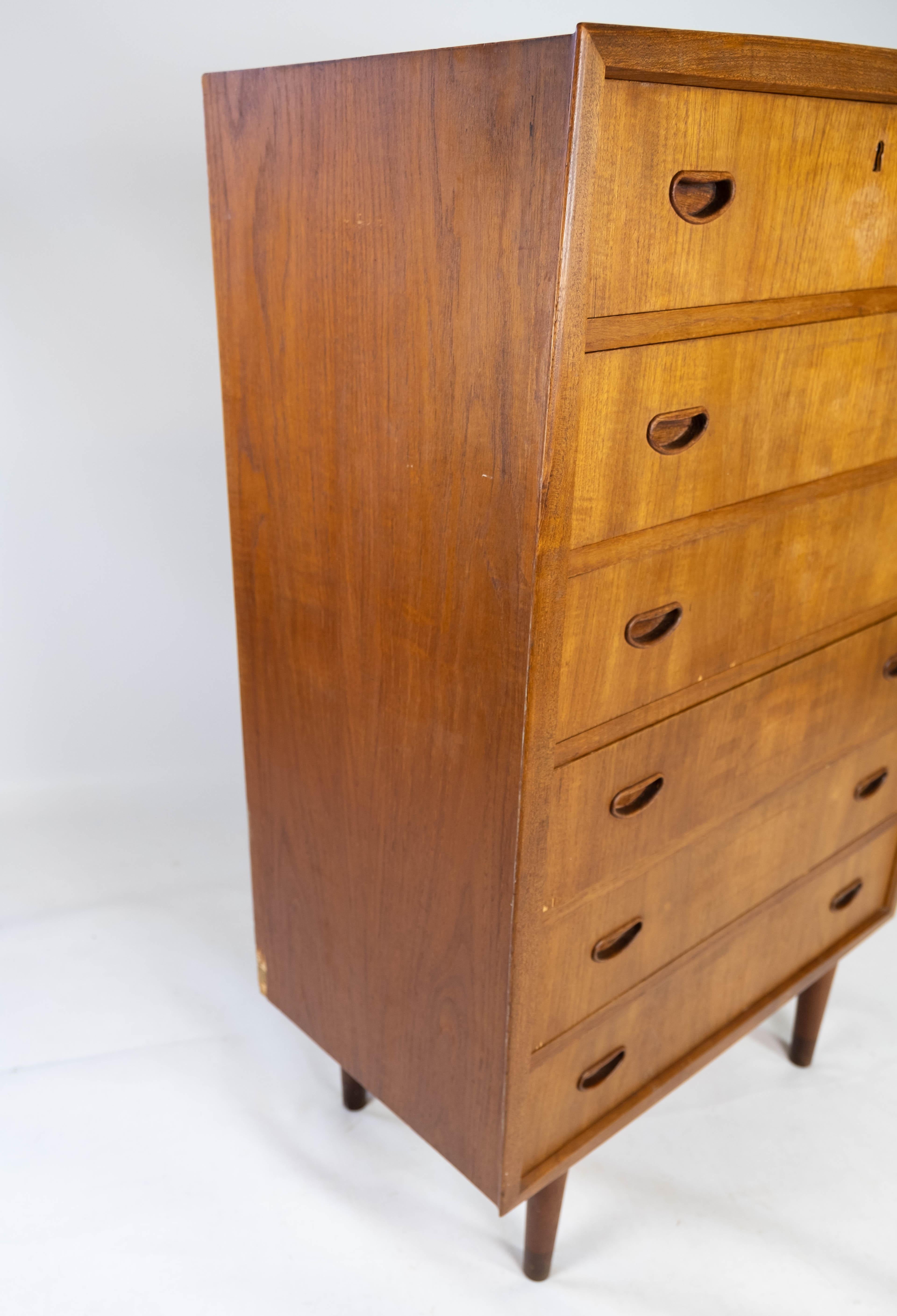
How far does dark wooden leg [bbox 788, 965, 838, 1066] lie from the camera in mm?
1845

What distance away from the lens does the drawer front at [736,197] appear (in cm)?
95

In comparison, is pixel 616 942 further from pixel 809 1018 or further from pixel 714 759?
pixel 809 1018

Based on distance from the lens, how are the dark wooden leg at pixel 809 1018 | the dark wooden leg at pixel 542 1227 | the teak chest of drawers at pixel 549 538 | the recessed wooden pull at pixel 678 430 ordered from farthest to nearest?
the dark wooden leg at pixel 809 1018 → the dark wooden leg at pixel 542 1227 → the recessed wooden pull at pixel 678 430 → the teak chest of drawers at pixel 549 538

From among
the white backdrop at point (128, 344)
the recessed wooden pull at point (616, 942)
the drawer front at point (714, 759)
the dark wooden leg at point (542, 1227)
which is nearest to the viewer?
the drawer front at point (714, 759)

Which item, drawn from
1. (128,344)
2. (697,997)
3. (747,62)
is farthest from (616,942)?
(128,344)

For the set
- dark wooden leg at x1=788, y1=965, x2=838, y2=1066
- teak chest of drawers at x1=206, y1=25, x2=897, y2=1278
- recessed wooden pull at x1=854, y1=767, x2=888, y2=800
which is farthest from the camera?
dark wooden leg at x1=788, y1=965, x2=838, y2=1066

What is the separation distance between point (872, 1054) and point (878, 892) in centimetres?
31

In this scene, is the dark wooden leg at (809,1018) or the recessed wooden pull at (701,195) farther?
the dark wooden leg at (809,1018)

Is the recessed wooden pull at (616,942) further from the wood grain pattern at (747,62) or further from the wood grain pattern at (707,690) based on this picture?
the wood grain pattern at (747,62)

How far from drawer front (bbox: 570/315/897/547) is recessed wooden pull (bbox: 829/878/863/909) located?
28.4 inches

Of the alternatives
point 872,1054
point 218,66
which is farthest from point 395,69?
point 872,1054

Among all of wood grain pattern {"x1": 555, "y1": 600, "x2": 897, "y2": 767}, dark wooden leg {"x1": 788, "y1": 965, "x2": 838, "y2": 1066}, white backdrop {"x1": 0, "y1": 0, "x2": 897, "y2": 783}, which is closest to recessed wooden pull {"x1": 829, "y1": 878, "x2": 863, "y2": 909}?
dark wooden leg {"x1": 788, "y1": 965, "x2": 838, "y2": 1066}

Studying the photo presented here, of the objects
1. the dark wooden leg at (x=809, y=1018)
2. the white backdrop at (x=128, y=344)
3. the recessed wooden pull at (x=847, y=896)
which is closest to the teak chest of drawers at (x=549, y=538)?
the recessed wooden pull at (x=847, y=896)

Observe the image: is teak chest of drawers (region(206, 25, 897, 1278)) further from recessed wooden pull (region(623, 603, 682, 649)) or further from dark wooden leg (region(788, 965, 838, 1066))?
dark wooden leg (region(788, 965, 838, 1066))
